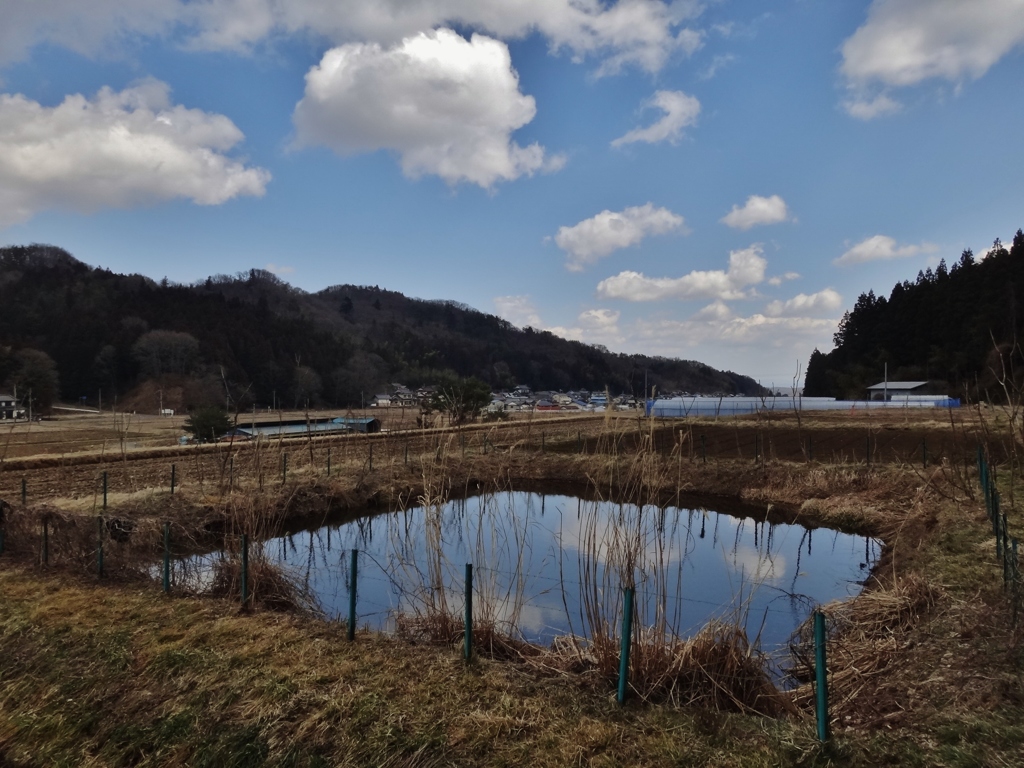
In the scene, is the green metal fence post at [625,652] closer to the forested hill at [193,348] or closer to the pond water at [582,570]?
the pond water at [582,570]

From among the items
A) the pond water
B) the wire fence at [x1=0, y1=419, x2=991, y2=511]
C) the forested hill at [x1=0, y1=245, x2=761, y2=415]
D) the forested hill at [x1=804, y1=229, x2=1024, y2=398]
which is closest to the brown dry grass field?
the pond water

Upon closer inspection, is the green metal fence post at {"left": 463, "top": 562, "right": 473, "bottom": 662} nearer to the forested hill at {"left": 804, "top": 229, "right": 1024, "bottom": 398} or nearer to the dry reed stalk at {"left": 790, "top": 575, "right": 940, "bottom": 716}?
the dry reed stalk at {"left": 790, "top": 575, "right": 940, "bottom": 716}

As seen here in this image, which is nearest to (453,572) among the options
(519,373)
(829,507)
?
(829,507)

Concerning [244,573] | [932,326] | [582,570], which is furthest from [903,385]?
[244,573]

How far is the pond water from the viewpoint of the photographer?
423cm

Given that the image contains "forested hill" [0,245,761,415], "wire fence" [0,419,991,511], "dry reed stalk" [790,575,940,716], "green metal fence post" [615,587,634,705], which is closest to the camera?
"green metal fence post" [615,587,634,705]

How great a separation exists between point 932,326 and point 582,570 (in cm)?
5439

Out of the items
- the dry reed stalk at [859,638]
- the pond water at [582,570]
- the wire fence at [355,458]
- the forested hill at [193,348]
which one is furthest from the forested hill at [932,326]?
the dry reed stalk at [859,638]

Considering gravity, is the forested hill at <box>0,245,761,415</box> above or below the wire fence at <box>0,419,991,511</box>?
above

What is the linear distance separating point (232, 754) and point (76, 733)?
3.15 feet

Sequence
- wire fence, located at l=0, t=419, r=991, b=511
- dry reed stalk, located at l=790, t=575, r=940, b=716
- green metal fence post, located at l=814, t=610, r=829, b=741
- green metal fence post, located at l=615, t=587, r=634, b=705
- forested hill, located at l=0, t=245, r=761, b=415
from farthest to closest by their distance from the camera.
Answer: forested hill, located at l=0, t=245, r=761, b=415 → wire fence, located at l=0, t=419, r=991, b=511 → dry reed stalk, located at l=790, t=575, r=940, b=716 → green metal fence post, located at l=615, t=587, r=634, b=705 → green metal fence post, located at l=814, t=610, r=829, b=741

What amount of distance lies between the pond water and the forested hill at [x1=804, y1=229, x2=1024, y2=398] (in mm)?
36236

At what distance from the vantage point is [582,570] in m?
6.81

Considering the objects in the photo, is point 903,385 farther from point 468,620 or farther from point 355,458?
point 468,620
